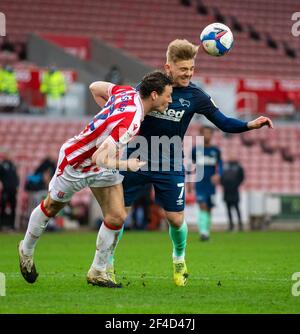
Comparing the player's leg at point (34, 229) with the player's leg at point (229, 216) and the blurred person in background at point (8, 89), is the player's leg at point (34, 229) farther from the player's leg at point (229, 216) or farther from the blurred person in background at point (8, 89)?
the blurred person in background at point (8, 89)

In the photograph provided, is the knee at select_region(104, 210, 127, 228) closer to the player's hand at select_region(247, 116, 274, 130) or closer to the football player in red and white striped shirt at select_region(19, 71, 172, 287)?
the football player in red and white striped shirt at select_region(19, 71, 172, 287)

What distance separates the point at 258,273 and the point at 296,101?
1530 cm

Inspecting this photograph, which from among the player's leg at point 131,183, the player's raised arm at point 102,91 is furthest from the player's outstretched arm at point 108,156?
the player's leg at point 131,183

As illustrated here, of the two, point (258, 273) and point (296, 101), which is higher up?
point (296, 101)

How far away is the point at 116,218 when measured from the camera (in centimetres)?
812

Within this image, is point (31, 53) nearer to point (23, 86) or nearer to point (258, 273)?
point (23, 86)

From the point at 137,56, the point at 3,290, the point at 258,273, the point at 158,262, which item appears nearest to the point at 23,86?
the point at 137,56

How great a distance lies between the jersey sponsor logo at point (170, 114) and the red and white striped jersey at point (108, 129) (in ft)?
1.93

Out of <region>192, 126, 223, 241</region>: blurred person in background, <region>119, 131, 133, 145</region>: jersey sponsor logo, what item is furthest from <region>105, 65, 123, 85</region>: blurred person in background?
<region>119, 131, 133, 145</region>: jersey sponsor logo

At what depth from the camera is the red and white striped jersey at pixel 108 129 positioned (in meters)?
7.32

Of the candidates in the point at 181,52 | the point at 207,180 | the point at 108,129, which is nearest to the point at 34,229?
the point at 108,129

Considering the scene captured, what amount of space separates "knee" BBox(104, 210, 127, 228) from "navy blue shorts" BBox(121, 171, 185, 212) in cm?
57

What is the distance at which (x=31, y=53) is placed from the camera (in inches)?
1027

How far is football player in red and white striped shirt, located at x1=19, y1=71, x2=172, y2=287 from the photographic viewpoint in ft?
25.0
